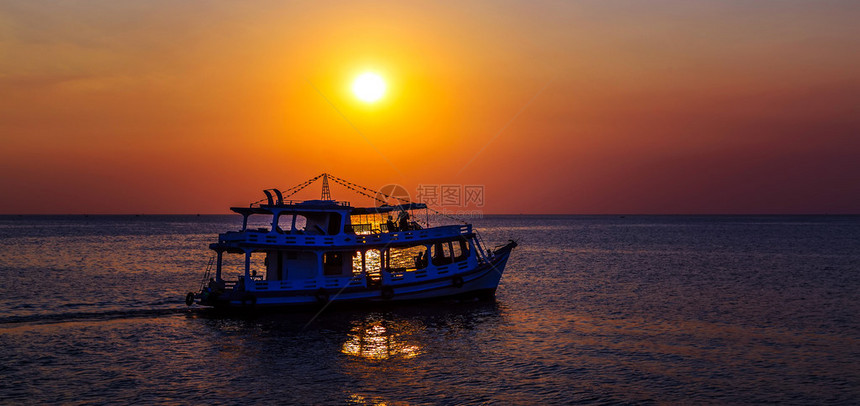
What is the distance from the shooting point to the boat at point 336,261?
32.8 m

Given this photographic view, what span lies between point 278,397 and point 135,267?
5196 cm

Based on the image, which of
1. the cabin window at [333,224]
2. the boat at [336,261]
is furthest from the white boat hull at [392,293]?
the cabin window at [333,224]

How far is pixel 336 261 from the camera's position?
114 ft

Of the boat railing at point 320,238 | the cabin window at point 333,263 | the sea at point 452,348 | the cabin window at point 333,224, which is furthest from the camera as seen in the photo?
the cabin window at point 333,224

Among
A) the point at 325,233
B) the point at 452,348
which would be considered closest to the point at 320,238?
the point at 325,233

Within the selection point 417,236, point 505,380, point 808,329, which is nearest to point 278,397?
point 505,380

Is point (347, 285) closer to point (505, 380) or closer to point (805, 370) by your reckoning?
point (505, 380)

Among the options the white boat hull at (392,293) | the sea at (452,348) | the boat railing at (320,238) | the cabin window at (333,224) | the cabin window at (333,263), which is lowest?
Answer: the sea at (452,348)

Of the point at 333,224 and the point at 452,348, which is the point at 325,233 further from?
the point at 452,348

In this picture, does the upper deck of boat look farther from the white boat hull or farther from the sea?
the sea

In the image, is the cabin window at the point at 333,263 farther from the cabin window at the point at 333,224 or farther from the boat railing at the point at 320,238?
the boat railing at the point at 320,238

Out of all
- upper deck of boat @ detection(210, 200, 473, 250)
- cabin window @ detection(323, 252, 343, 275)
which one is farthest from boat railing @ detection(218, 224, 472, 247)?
cabin window @ detection(323, 252, 343, 275)

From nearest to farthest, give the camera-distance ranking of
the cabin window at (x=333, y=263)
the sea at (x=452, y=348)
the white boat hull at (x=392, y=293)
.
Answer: the sea at (x=452, y=348), the white boat hull at (x=392, y=293), the cabin window at (x=333, y=263)

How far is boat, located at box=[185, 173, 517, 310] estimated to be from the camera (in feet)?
108
